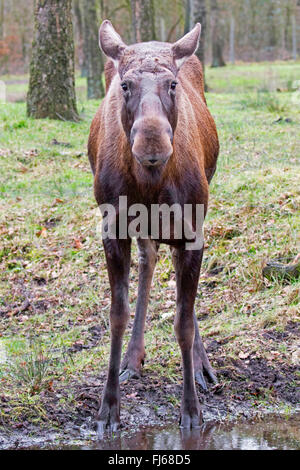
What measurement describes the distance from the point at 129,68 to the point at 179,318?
65.7 inches

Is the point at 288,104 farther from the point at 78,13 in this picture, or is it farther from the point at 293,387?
the point at 78,13

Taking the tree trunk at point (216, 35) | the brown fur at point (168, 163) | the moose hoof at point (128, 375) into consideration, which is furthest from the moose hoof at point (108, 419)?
the tree trunk at point (216, 35)

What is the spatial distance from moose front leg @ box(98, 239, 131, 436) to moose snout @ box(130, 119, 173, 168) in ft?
3.14

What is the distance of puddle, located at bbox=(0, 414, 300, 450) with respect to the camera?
14.0 feet

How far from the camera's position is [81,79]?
1298 inches

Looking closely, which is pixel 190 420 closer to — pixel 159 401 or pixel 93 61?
pixel 159 401

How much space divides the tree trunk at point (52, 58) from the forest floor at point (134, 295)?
1.31m

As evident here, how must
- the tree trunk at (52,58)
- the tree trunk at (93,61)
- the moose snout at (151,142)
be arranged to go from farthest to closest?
the tree trunk at (93,61), the tree trunk at (52,58), the moose snout at (151,142)

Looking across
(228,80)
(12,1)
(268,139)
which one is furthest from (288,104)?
(12,1)

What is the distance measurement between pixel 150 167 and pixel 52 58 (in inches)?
358

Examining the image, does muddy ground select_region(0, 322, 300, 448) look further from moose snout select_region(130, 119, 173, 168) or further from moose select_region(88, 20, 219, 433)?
moose snout select_region(130, 119, 173, 168)

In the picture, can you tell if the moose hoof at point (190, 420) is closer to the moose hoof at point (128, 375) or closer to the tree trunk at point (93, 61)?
the moose hoof at point (128, 375)

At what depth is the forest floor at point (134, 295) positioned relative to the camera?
4.86m

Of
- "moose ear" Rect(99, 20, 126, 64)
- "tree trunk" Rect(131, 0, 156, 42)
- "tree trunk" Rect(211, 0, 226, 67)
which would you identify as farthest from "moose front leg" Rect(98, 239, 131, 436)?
"tree trunk" Rect(211, 0, 226, 67)
